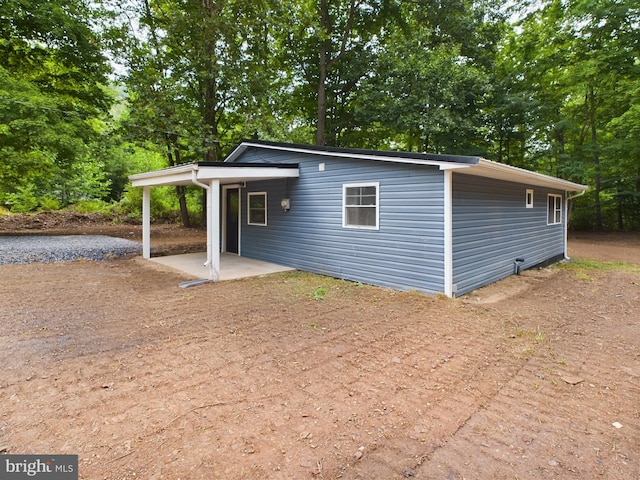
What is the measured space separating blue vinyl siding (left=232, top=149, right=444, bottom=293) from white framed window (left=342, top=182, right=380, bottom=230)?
97 millimetres

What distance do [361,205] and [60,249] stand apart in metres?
8.97

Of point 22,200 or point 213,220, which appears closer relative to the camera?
point 213,220

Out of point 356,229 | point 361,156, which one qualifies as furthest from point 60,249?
point 361,156

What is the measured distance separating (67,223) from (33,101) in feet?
28.2

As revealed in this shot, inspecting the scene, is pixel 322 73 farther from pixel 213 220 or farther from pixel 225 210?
pixel 213 220

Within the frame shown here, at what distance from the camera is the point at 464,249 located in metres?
5.83

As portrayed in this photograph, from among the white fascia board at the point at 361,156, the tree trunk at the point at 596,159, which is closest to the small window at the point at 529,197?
the white fascia board at the point at 361,156

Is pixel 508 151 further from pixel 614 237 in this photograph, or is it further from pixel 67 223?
pixel 67 223

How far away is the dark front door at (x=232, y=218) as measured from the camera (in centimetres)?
987

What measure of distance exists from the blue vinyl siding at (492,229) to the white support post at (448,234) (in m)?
0.18

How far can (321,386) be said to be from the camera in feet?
9.08

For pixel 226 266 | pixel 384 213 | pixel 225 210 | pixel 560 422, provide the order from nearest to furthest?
pixel 560 422 < pixel 384 213 < pixel 226 266 < pixel 225 210

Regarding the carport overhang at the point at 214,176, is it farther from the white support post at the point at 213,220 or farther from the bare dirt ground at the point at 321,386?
the bare dirt ground at the point at 321,386

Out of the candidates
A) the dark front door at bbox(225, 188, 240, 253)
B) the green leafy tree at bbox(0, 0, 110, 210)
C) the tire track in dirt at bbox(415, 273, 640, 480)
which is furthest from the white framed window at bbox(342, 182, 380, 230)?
the green leafy tree at bbox(0, 0, 110, 210)
